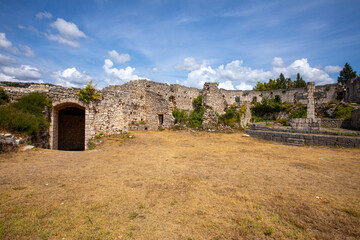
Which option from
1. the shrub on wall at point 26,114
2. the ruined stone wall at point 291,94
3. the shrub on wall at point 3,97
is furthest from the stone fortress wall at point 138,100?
the shrub on wall at point 26,114

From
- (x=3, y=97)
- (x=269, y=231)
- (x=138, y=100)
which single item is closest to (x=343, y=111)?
(x=138, y=100)

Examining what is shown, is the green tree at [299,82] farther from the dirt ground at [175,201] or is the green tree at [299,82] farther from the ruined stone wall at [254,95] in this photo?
the dirt ground at [175,201]

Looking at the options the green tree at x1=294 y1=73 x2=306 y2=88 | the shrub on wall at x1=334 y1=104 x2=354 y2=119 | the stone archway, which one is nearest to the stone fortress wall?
the stone archway

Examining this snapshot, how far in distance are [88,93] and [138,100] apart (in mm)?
8948

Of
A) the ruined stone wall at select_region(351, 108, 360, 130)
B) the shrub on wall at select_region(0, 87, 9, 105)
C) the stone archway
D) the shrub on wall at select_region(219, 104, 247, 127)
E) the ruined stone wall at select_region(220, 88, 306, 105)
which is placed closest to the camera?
the shrub on wall at select_region(0, 87, 9, 105)

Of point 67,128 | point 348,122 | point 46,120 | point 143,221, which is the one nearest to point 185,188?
point 143,221

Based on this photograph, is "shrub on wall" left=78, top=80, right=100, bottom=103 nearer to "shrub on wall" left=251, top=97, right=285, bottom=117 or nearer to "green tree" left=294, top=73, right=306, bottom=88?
"shrub on wall" left=251, top=97, right=285, bottom=117

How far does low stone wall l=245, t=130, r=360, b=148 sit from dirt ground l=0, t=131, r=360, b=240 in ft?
16.7

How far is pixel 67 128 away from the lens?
13359 mm

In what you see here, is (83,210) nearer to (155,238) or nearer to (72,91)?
(155,238)

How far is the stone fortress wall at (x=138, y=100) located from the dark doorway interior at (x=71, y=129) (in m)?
2.43

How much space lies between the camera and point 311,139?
1084 cm

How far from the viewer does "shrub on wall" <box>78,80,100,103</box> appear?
31.6 ft

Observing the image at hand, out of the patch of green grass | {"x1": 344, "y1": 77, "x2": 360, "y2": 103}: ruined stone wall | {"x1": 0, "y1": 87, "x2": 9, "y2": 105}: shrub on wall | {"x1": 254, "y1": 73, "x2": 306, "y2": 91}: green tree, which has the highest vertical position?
{"x1": 254, "y1": 73, "x2": 306, "y2": 91}: green tree
